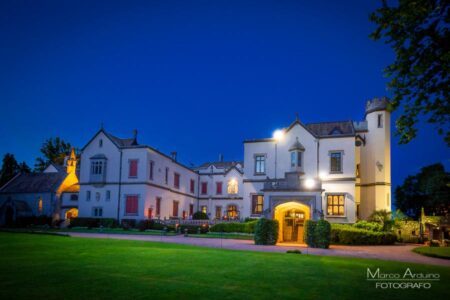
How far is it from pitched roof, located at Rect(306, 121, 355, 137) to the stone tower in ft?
7.47

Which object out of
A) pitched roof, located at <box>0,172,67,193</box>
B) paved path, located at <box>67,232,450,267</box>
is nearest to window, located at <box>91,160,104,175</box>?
pitched roof, located at <box>0,172,67,193</box>

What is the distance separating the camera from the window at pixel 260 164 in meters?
39.9

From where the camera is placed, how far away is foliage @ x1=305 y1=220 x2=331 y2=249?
23.5m

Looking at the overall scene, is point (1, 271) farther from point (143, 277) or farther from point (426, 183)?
point (426, 183)

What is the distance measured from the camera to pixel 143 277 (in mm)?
9672

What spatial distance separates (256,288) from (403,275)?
516 cm

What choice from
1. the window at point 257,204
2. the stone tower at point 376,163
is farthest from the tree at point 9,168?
the stone tower at point 376,163

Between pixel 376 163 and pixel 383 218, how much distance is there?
6.02m

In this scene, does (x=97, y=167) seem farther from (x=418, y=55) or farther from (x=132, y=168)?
(x=418, y=55)

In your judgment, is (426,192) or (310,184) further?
(426,192)

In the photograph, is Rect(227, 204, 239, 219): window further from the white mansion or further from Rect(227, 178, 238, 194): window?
the white mansion

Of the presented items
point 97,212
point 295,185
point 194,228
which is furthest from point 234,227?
point 97,212

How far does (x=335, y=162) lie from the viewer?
3731 centimetres

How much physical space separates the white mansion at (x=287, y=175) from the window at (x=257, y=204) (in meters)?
0.10
